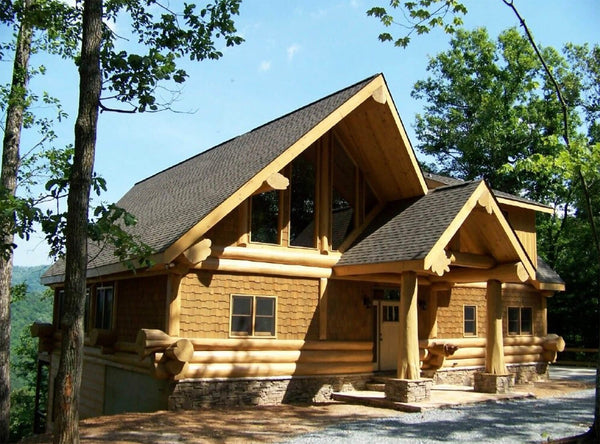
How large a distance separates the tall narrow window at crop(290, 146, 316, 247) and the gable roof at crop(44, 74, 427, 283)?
2.86ft

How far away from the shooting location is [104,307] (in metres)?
16.5

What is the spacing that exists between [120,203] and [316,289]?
13.0 meters

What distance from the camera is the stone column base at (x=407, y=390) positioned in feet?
42.2

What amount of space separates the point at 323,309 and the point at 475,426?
16.2ft

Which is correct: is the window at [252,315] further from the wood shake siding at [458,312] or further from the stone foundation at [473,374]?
the wood shake siding at [458,312]

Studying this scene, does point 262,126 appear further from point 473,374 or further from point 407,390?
point 473,374

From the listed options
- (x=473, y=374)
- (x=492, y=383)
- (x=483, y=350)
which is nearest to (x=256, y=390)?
(x=492, y=383)

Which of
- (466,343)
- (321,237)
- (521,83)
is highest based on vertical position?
(521,83)

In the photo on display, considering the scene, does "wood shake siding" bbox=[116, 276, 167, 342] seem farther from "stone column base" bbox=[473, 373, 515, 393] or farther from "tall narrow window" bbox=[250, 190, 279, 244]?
"stone column base" bbox=[473, 373, 515, 393]

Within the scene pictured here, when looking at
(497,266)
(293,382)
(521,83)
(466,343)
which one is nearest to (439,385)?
(466,343)

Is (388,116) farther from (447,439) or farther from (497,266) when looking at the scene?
(447,439)

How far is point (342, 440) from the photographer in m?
9.52

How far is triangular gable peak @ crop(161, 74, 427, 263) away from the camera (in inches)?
521

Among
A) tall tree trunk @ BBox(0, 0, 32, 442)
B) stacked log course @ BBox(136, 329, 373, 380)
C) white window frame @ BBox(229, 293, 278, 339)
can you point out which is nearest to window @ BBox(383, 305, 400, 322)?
stacked log course @ BBox(136, 329, 373, 380)
